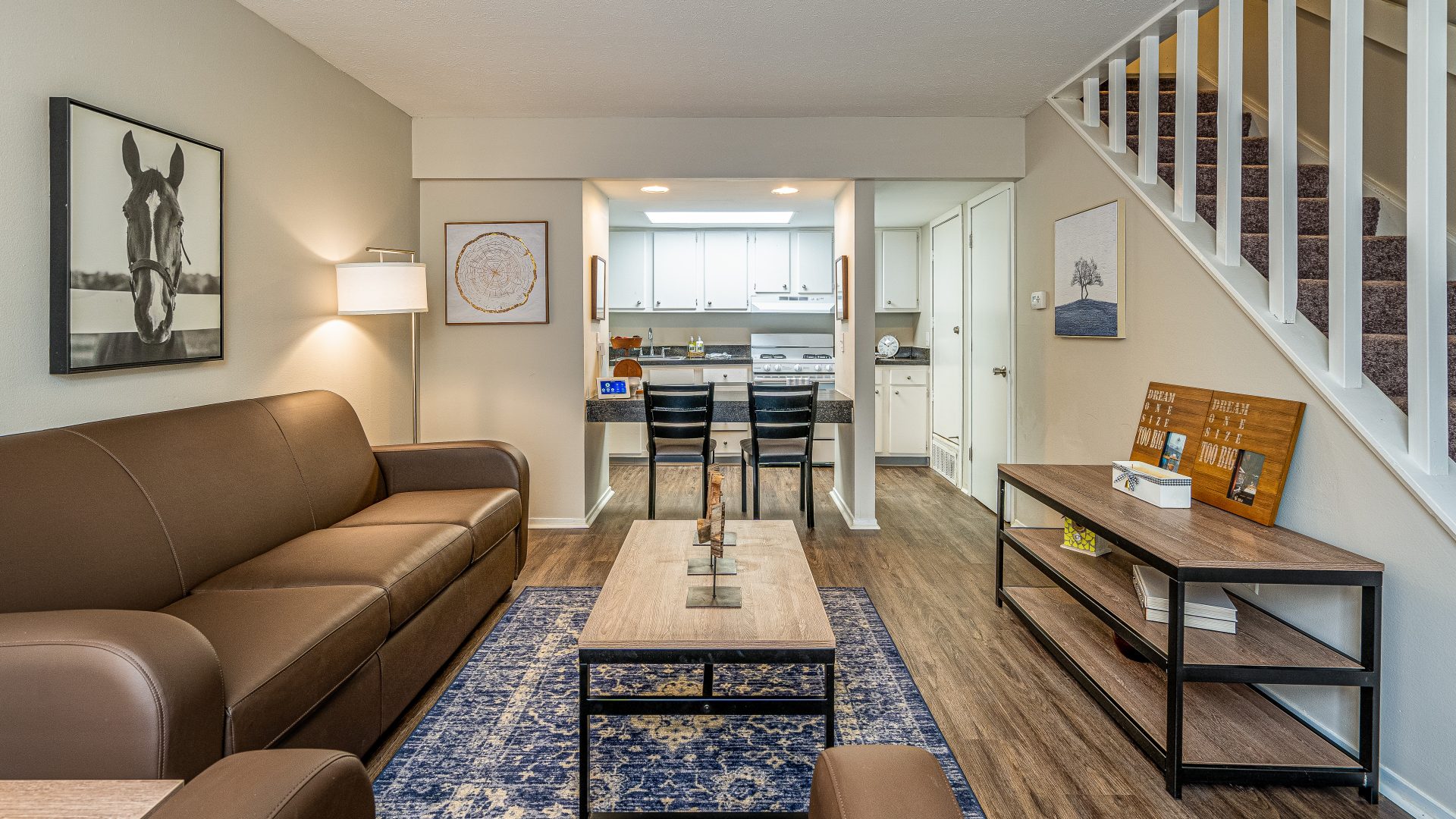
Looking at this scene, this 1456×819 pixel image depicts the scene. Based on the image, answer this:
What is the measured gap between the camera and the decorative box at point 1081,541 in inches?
116

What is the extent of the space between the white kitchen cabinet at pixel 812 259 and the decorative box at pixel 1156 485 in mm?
4787

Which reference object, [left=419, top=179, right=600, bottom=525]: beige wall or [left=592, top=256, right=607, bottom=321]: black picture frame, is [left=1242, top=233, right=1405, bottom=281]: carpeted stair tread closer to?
[left=419, top=179, right=600, bottom=525]: beige wall

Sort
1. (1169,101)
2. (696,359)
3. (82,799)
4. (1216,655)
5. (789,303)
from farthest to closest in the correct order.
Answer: (789,303) → (696,359) → (1169,101) → (1216,655) → (82,799)

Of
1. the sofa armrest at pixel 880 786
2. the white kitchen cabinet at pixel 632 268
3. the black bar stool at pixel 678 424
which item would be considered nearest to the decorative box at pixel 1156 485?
the sofa armrest at pixel 880 786

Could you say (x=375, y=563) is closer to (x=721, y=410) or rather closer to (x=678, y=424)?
(x=678, y=424)

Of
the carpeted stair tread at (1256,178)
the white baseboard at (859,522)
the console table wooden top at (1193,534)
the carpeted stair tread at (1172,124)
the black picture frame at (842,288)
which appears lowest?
the white baseboard at (859,522)

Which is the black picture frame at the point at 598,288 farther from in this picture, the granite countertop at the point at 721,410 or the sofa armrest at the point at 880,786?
the sofa armrest at the point at 880,786

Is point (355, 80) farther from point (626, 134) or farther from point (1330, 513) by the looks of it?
point (1330, 513)

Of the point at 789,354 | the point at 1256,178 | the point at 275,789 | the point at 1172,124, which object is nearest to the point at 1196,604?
the point at 1256,178

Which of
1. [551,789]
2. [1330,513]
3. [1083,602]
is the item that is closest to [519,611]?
[551,789]

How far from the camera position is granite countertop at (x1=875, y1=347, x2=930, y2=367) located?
6.74 m

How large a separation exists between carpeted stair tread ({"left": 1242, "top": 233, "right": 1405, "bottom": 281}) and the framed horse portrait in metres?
3.81

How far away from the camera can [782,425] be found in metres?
4.52

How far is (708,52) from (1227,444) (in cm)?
258
